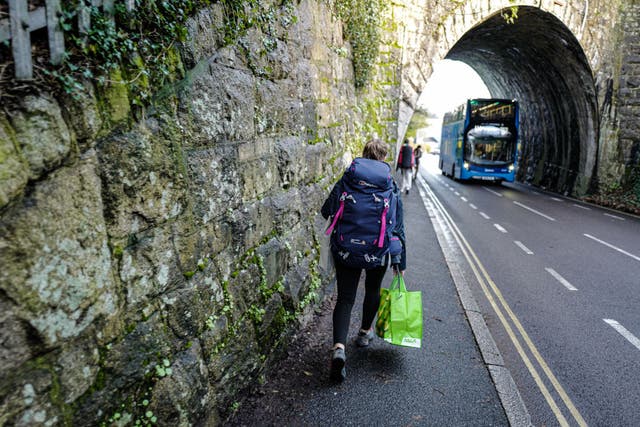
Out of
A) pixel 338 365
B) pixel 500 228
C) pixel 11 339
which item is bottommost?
pixel 500 228

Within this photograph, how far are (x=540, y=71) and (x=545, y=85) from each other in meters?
0.98

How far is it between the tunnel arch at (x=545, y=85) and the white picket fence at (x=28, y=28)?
503 inches

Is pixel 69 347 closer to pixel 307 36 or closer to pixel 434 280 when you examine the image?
pixel 307 36

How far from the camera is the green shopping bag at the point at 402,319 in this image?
344cm

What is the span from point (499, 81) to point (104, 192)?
1066 inches

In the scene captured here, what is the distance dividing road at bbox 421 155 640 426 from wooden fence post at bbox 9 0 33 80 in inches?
141

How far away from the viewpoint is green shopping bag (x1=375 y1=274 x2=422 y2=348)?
3.44 m

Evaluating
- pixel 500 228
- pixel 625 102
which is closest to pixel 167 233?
pixel 500 228

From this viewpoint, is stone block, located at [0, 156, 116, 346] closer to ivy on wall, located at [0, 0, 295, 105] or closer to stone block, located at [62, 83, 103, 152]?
stone block, located at [62, 83, 103, 152]

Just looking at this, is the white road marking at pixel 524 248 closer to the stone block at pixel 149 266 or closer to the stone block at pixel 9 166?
the stone block at pixel 149 266

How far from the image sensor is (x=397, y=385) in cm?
327

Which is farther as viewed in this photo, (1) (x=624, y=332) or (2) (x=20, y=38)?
(1) (x=624, y=332)

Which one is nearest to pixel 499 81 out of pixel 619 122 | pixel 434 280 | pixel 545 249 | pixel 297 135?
pixel 619 122

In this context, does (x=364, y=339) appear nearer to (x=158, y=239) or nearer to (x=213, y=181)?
(x=213, y=181)
